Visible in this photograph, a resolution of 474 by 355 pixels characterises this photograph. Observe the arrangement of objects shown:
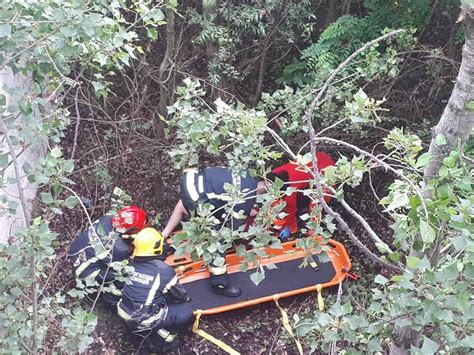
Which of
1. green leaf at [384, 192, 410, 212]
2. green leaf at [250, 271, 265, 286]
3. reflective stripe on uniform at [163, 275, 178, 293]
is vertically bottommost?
reflective stripe on uniform at [163, 275, 178, 293]

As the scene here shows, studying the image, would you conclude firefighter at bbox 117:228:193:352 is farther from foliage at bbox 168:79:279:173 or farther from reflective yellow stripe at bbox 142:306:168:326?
foliage at bbox 168:79:279:173

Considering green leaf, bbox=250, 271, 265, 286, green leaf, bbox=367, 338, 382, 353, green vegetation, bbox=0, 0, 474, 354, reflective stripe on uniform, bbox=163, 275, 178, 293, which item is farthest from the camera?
reflective stripe on uniform, bbox=163, 275, 178, 293

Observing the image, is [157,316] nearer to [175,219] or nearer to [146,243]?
[146,243]

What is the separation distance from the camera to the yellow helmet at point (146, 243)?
15.3ft

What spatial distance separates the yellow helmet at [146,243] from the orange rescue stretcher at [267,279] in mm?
655

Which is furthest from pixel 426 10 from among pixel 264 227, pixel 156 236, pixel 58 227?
pixel 58 227

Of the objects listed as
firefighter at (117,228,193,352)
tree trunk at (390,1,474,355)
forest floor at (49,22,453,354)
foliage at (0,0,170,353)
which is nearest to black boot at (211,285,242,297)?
forest floor at (49,22,453,354)

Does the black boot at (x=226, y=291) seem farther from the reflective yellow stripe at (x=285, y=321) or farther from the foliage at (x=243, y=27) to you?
the foliage at (x=243, y=27)

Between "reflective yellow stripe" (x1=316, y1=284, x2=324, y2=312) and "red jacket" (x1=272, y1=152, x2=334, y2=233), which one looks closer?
"reflective yellow stripe" (x1=316, y1=284, x2=324, y2=312)

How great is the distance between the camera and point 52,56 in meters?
2.51

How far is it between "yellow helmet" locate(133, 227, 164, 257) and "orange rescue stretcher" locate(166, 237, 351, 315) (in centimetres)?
66

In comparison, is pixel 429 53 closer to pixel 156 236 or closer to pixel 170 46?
pixel 170 46

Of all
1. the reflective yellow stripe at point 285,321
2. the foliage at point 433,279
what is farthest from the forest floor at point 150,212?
the foliage at point 433,279

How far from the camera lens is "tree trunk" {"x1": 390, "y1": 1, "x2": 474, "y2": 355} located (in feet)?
6.52
